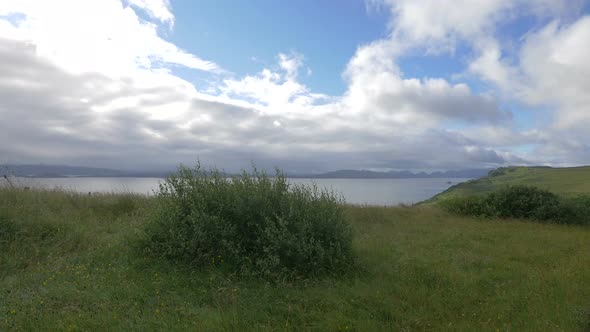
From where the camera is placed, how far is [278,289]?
5879 millimetres

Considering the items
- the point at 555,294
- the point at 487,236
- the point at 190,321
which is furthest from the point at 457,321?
the point at 487,236

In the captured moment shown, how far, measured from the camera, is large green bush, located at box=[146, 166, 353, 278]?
6.55m

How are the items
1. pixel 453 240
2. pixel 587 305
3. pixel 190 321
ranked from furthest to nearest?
1. pixel 453 240
2. pixel 587 305
3. pixel 190 321

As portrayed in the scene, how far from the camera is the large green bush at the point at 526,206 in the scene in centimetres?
1586

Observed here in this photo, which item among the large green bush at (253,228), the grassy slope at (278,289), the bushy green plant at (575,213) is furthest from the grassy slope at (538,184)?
the large green bush at (253,228)

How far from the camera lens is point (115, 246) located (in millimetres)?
7691

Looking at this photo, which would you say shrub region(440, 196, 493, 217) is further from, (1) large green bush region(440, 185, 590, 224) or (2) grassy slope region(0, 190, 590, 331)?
(2) grassy slope region(0, 190, 590, 331)

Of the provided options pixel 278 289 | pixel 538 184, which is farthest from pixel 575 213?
pixel 278 289

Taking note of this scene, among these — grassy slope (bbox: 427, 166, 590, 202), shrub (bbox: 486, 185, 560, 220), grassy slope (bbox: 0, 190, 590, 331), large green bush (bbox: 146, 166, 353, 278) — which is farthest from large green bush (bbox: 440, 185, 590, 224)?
large green bush (bbox: 146, 166, 353, 278)

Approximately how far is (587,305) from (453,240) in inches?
212

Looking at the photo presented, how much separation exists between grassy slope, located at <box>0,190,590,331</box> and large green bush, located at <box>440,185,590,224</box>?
7134 millimetres

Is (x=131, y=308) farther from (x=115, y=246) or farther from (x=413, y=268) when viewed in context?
(x=413, y=268)

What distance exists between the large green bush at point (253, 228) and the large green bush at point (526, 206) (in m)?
12.4

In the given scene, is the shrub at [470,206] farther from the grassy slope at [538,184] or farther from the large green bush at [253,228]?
the large green bush at [253,228]
